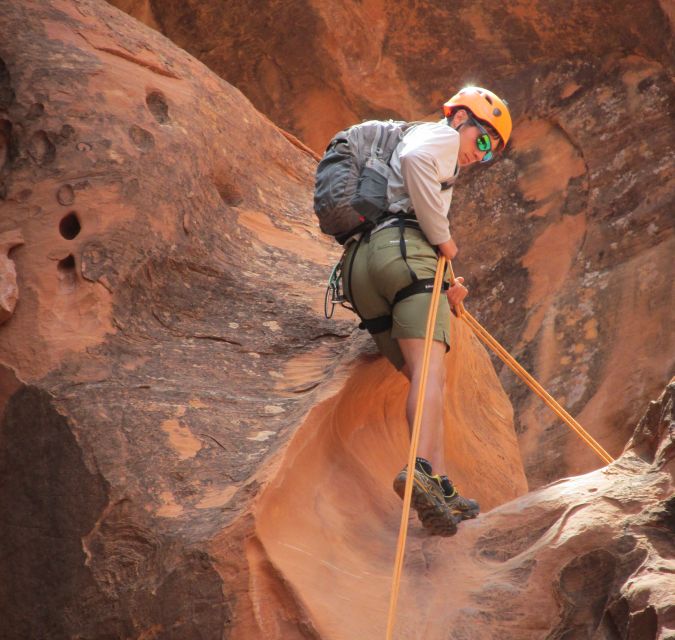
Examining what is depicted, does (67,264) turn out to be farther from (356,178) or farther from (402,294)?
(402,294)

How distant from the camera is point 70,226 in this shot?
18.6 feet

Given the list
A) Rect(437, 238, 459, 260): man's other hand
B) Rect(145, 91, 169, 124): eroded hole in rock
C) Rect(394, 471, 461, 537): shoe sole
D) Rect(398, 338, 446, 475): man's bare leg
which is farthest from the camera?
Rect(145, 91, 169, 124): eroded hole in rock

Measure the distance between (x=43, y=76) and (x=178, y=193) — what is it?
85cm

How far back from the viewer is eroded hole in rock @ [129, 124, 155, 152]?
19.8 feet

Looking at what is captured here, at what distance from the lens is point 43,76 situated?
5957 mm

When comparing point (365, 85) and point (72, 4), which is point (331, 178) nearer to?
point (72, 4)

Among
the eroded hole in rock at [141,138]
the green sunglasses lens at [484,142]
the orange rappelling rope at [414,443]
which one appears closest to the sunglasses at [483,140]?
the green sunglasses lens at [484,142]

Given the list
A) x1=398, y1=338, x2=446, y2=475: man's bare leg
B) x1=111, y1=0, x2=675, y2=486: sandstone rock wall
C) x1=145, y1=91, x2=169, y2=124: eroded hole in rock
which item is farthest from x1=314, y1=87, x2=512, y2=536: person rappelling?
x1=111, y1=0, x2=675, y2=486: sandstone rock wall

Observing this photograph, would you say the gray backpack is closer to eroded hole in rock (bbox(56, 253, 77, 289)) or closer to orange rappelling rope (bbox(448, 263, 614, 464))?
orange rappelling rope (bbox(448, 263, 614, 464))

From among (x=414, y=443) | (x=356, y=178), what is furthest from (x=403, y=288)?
(x=414, y=443)

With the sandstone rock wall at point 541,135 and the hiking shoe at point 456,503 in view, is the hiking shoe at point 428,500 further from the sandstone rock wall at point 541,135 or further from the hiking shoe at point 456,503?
the sandstone rock wall at point 541,135

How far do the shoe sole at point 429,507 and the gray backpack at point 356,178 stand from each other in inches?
46.0

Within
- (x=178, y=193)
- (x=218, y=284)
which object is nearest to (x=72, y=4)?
(x=178, y=193)

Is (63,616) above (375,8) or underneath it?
underneath
